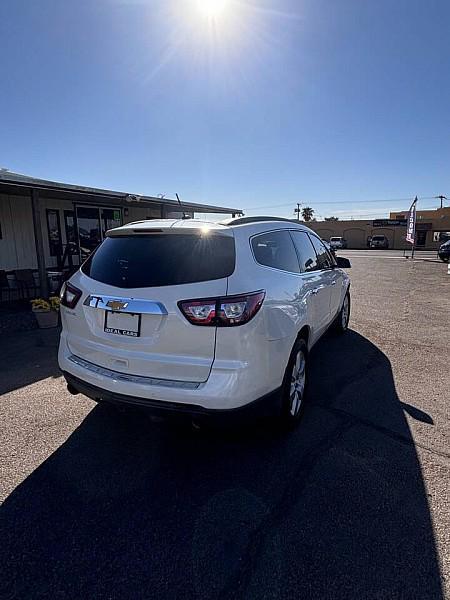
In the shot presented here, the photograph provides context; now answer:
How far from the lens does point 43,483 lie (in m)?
2.46

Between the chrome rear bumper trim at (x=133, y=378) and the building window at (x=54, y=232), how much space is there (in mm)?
10233

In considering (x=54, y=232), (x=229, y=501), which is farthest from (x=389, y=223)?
(x=229, y=501)

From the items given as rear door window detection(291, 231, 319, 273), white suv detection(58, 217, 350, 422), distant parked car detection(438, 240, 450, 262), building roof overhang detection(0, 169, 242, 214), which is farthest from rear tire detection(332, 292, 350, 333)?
distant parked car detection(438, 240, 450, 262)

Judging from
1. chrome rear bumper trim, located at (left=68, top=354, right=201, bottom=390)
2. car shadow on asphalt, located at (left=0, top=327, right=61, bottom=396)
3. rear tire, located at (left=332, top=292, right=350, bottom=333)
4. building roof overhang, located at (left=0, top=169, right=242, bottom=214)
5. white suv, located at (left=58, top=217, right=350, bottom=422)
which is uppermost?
building roof overhang, located at (left=0, top=169, right=242, bottom=214)

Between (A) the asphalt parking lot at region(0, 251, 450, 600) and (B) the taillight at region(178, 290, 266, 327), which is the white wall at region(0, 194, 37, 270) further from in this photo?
(B) the taillight at region(178, 290, 266, 327)

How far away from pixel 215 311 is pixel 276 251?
1.16 metres

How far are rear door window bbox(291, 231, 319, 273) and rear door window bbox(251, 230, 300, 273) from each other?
0.16 meters

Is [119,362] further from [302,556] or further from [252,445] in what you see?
[302,556]

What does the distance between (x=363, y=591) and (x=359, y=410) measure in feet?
6.22

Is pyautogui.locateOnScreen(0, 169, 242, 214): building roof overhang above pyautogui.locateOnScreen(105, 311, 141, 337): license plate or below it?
above

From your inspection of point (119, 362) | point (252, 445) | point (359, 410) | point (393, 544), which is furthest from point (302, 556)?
point (359, 410)

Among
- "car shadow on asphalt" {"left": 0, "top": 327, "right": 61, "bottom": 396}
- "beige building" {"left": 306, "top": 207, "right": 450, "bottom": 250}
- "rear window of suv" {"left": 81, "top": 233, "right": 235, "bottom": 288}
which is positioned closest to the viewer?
"rear window of suv" {"left": 81, "top": 233, "right": 235, "bottom": 288}

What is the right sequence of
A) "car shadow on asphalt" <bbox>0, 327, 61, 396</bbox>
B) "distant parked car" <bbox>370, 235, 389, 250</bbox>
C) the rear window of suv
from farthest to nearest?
"distant parked car" <bbox>370, 235, 389, 250</bbox>
"car shadow on asphalt" <bbox>0, 327, 61, 396</bbox>
the rear window of suv

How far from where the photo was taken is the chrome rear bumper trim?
2343 mm
